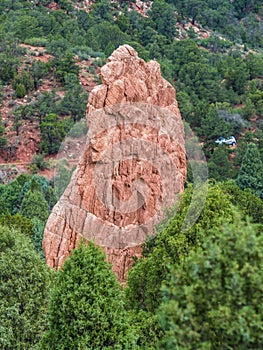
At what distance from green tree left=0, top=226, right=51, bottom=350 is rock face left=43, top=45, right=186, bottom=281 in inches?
136

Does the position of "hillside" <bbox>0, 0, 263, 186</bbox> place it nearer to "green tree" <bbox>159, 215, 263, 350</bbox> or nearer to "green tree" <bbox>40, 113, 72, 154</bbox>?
"green tree" <bbox>40, 113, 72, 154</bbox>

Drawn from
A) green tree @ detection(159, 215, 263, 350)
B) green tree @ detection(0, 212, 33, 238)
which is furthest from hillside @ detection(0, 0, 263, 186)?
green tree @ detection(159, 215, 263, 350)

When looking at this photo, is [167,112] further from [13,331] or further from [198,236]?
[13,331]

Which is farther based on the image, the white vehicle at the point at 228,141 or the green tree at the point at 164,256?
the white vehicle at the point at 228,141

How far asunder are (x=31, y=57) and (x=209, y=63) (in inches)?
843

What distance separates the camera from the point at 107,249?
65.9ft

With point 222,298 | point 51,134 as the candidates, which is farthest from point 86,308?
point 51,134

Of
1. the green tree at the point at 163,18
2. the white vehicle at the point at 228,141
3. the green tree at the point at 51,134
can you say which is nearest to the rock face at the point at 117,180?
the green tree at the point at 51,134

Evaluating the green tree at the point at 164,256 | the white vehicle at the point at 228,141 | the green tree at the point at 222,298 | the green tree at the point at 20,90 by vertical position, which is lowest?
the green tree at the point at 20,90

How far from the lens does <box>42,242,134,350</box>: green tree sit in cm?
1177

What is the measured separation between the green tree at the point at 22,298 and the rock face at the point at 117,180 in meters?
3.46

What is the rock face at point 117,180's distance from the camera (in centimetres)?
1995

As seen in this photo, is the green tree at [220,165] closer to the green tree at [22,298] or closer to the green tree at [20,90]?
the green tree at [20,90]

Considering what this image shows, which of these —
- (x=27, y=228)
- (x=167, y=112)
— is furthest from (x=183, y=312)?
(x=27, y=228)
